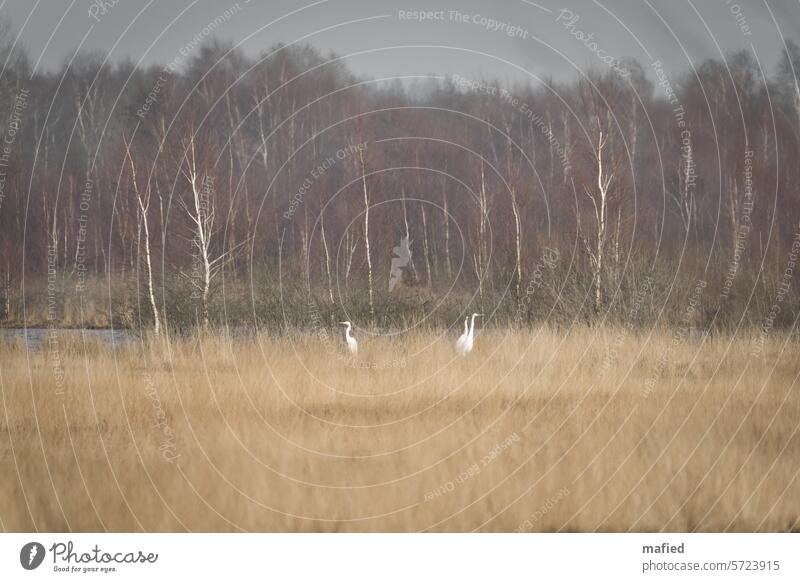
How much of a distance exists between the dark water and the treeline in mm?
639

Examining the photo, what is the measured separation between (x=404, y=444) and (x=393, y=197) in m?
21.0

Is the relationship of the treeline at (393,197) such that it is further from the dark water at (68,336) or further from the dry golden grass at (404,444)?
the dry golden grass at (404,444)

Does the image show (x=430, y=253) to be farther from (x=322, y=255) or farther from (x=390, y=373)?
(x=390, y=373)

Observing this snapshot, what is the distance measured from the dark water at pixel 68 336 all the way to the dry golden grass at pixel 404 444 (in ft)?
6.10

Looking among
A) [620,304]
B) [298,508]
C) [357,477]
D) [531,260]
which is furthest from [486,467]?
[531,260]

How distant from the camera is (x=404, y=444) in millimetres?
7801

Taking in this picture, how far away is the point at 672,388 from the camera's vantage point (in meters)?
9.62

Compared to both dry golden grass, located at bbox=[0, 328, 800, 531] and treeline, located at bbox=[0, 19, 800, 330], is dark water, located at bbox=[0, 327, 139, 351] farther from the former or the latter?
dry golden grass, located at bbox=[0, 328, 800, 531]

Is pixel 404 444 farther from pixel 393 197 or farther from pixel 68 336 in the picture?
pixel 393 197

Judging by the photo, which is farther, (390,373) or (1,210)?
(1,210)

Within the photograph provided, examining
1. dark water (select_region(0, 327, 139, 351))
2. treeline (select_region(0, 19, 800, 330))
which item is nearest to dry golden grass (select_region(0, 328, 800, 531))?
dark water (select_region(0, 327, 139, 351))

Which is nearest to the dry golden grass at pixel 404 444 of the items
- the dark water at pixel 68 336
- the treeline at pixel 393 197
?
the dark water at pixel 68 336

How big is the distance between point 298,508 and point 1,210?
21.7 metres
